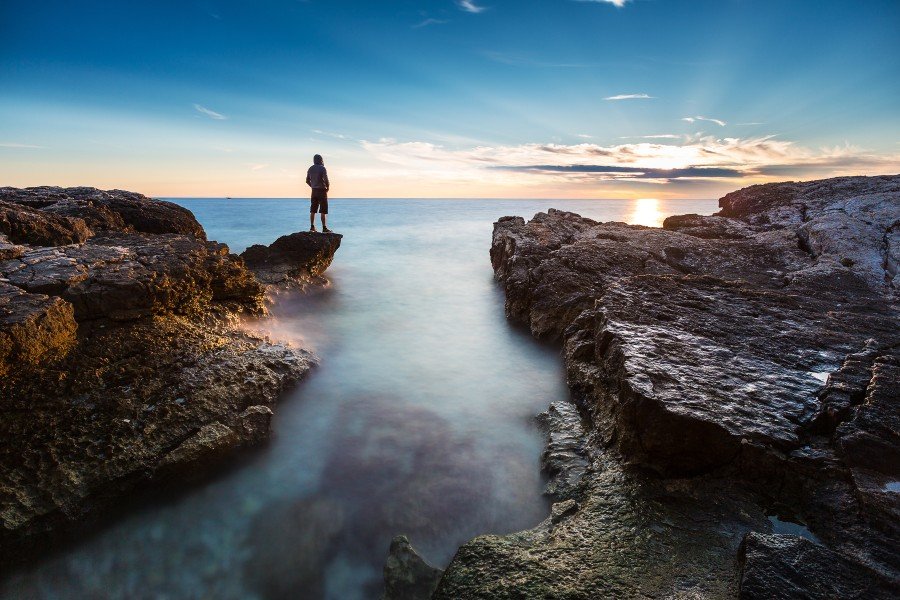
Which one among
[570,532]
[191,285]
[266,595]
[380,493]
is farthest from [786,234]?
[191,285]

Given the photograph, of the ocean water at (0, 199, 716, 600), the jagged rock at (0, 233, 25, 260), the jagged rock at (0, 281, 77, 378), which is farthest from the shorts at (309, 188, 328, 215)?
the jagged rock at (0, 281, 77, 378)

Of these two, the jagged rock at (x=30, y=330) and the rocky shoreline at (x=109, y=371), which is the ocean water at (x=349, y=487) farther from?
the jagged rock at (x=30, y=330)

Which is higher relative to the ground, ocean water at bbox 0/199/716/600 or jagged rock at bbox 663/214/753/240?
jagged rock at bbox 663/214/753/240

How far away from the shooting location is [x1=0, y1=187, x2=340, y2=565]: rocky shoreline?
318cm

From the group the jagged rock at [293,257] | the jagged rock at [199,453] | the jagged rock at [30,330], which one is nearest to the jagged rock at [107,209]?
the jagged rock at [293,257]

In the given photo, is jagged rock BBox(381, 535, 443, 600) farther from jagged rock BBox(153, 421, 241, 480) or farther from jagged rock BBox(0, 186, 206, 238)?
jagged rock BBox(0, 186, 206, 238)

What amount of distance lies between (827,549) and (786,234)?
7.70 metres

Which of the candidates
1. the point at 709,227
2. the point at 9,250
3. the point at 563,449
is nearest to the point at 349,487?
the point at 563,449

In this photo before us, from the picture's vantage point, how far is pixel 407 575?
2.92m

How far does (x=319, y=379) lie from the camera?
17.9ft

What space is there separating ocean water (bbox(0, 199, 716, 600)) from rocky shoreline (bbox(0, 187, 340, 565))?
11.4 inches

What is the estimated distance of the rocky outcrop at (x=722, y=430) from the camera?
2.23 metres

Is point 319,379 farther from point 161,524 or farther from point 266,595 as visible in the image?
point 266,595

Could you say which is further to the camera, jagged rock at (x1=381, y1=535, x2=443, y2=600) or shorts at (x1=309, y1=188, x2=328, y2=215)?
shorts at (x1=309, y1=188, x2=328, y2=215)
